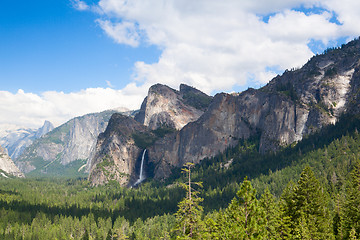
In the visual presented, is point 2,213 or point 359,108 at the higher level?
point 359,108

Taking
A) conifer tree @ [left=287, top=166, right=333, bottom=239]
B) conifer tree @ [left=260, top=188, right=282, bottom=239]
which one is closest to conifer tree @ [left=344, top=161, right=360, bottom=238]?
conifer tree @ [left=287, top=166, right=333, bottom=239]

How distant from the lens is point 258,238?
119 ft

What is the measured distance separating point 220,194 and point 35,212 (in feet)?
385

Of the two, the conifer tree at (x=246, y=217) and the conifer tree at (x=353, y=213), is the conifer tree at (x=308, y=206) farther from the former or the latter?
the conifer tree at (x=246, y=217)

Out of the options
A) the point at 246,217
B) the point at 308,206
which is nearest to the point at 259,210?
the point at 246,217

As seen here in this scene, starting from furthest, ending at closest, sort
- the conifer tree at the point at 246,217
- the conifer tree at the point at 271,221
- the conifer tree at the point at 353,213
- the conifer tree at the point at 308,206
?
the conifer tree at the point at 308,206, the conifer tree at the point at 353,213, the conifer tree at the point at 271,221, the conifer tree at the point at 246,217

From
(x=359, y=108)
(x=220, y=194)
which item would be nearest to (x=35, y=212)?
(x=220, y=194)

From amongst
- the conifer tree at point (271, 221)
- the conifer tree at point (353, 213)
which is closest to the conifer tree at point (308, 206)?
the conifer tree at point (271, 221)

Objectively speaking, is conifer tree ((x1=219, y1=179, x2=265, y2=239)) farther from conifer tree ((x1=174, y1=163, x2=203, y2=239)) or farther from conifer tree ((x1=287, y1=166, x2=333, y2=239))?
conifer tree ((x1=287, y1=166, x2=333, y2=239))

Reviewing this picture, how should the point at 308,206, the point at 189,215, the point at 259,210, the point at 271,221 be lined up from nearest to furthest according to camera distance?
1. the point at 189,215
2. the point at 259,210
3. the point at 271,221
4. the point at 308,206

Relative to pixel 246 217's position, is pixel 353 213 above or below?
below

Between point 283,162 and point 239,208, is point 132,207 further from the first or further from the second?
point 239,208

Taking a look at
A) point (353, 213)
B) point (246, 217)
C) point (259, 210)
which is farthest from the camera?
point (353, 213)

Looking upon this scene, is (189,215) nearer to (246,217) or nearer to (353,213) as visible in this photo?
(246,217)
